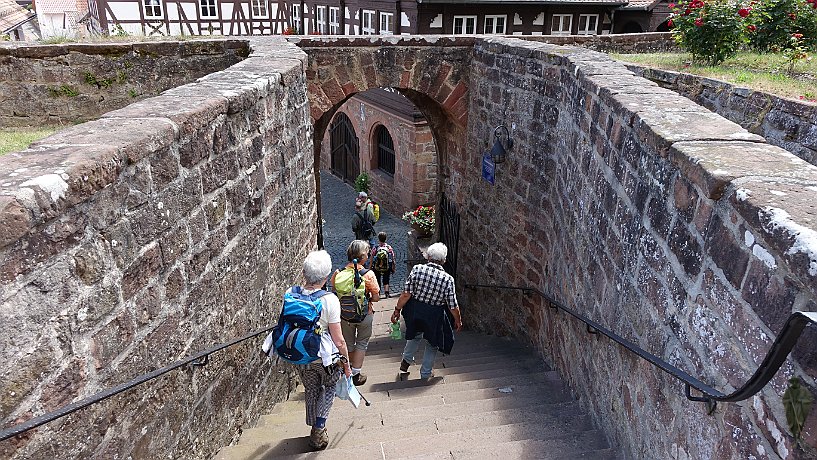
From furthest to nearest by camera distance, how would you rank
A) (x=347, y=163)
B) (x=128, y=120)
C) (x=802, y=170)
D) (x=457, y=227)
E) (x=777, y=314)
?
(x=347, y=163) < (x=457, y=227) < (x=128, y=120) < (x=802, y=170) < (x=777, y=314)

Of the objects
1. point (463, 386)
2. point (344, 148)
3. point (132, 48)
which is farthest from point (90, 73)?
point (344, 148)

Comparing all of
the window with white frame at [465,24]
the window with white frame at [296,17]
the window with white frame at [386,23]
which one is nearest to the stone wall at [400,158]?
the window with white frame at [386,23]

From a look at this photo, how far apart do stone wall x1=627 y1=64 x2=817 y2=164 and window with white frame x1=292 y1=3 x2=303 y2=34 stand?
52.2ft

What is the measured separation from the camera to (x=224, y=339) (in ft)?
11.1

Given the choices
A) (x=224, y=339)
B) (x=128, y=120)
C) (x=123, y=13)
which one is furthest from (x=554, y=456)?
(x=123, y=13)

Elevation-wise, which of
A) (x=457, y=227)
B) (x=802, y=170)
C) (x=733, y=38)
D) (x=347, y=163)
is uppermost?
(x=733, y=38)

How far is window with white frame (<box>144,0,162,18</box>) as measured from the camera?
18188 mm

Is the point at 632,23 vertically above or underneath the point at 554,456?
above

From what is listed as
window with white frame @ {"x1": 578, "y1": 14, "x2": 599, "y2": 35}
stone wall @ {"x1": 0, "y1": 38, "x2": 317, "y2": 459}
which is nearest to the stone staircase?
stone wall @ {"x1": 0, "y1": 38, "x2": 317, "y2": 459}

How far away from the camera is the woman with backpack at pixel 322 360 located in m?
→ 3.21

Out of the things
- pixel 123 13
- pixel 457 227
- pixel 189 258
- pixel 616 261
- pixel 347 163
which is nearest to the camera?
pixel 189 258

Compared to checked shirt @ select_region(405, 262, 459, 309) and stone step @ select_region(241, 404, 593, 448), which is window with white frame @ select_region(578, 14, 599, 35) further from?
stone step @ select_region(241, 404, 593, 448)

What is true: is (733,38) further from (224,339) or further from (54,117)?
(54,117)

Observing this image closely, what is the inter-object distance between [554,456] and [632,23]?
18.4 meters
